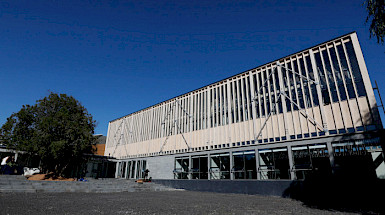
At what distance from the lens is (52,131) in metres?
22.3

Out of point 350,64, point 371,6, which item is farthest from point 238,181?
point 371,6

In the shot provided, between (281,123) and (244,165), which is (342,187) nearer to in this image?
(281,123)

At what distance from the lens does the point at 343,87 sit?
1562 centimetres

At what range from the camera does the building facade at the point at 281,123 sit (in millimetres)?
14648

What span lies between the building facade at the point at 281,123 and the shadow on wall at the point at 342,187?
0.38 metres

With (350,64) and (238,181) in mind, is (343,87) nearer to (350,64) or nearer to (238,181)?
(350,64)

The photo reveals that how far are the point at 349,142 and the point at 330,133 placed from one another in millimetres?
1324

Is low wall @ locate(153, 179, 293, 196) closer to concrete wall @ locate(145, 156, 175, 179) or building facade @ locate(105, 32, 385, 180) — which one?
building facade @ locate(105, 32, 385, 180)

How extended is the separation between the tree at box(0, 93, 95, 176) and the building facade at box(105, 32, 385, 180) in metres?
9.61

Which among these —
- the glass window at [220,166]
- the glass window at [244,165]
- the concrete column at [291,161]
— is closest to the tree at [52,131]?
the glass window at [220,166]

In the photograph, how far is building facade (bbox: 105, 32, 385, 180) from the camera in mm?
14648

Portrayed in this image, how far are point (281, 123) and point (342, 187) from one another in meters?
6.28

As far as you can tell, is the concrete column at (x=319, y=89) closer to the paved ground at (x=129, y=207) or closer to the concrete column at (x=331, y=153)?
the concrete column at (x=331, y=153)

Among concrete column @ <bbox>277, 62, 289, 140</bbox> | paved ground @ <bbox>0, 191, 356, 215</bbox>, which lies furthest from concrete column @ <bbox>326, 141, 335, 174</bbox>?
paved ground @ <bbox>0, 191, 356, 215</bbox>
